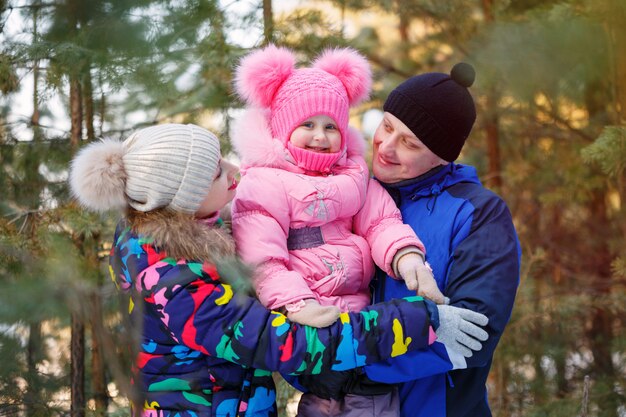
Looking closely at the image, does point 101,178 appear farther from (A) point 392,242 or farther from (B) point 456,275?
(B) point 456,275

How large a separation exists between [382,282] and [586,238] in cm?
610

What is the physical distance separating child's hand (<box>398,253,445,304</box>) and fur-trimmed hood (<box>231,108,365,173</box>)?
0.54 metres

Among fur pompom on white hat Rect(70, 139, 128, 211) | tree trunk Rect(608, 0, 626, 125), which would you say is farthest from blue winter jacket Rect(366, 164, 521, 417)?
tree trunk Rect(608, 0, 626, 125)

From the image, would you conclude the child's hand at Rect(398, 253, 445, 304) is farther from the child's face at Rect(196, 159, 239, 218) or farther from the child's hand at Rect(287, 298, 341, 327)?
the child's face at Rect(196, 159, 239, 218)

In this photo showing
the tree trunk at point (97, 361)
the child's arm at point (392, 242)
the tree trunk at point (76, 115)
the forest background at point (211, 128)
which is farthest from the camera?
the tree trunk at point (76, 115)

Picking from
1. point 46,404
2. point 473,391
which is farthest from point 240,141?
point 46,404

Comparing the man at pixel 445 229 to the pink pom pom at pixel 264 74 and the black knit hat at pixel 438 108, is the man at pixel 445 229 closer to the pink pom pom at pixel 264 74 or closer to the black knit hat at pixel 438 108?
the black knit hat at pixel 438 108

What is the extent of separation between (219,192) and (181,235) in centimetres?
25

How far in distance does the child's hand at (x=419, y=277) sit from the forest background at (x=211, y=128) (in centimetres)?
97

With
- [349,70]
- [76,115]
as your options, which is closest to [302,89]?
[349,70]

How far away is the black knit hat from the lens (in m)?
2.73

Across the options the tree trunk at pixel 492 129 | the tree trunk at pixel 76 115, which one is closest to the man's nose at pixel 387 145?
the tree trunk at pixel 76 115

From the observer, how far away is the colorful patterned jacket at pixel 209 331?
2119 millimetres

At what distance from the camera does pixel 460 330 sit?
2.27 m
